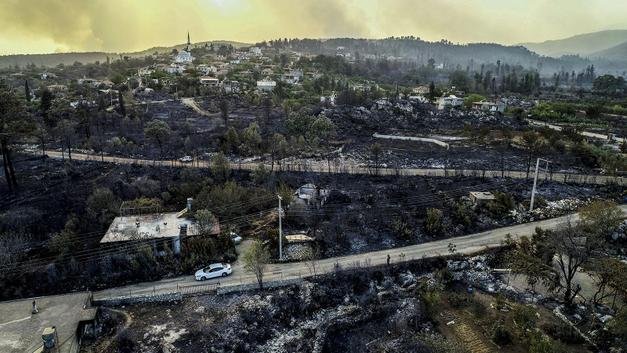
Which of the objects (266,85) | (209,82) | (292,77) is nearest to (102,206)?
(266,85)

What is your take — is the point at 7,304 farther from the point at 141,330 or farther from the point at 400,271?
the point at 400,271

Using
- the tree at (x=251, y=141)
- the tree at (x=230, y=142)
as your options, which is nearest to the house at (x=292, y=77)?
the tree at (x=251, y=141)

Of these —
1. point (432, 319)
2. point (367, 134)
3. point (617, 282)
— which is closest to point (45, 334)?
point (432, 319)

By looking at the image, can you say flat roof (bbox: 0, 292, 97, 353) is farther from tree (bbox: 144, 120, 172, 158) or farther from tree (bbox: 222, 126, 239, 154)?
tree (bbox: 222, 126, 239, 154)

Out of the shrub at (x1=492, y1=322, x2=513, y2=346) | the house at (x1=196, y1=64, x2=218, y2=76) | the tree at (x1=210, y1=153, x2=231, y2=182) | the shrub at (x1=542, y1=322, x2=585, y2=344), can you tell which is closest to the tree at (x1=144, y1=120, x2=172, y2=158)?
the tree at (x1=210, y1=153, x2=231, y2=182)

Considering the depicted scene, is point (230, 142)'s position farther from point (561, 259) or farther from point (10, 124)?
point (561, 259)
